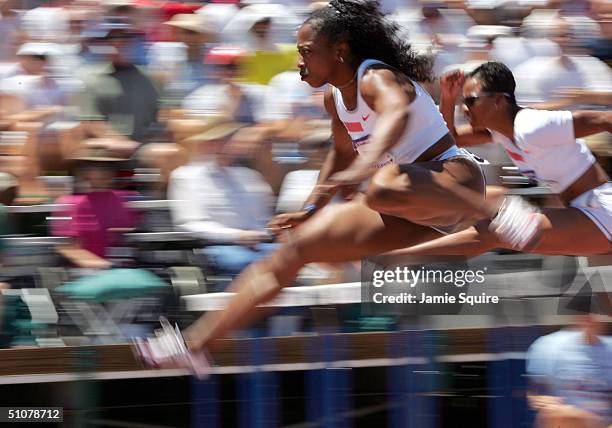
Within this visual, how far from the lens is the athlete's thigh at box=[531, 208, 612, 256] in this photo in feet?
14.4

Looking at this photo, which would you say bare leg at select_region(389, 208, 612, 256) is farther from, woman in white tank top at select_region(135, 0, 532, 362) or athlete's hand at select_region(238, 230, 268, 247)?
athlete's hand at select_region(238, 230, 268, 247)

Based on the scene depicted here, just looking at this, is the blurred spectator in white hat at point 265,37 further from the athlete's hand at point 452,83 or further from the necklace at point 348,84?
the necklace at point 348,84

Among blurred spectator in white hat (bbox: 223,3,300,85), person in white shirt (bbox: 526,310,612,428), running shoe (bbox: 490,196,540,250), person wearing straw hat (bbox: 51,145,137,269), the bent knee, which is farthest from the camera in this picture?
blurred spectator in white hat (bbox: 223,3,300,85)

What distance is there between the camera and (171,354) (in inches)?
164

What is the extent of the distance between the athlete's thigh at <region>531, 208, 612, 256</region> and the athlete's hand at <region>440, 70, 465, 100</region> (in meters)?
0.69

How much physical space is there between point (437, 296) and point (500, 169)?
1.29m

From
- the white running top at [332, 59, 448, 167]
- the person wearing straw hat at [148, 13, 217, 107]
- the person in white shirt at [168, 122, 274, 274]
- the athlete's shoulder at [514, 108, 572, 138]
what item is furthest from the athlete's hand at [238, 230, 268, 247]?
the athlete's shoulder at [514, 108, 572, 138]

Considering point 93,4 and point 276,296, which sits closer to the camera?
point 276,296

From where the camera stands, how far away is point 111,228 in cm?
485

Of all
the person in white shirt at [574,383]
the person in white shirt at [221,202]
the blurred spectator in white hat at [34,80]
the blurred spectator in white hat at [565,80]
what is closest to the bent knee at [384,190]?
the person in white shirt at [574,383]

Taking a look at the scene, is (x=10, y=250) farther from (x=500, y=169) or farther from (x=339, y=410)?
(x=500, y=169)

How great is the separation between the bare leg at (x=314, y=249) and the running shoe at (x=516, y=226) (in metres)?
0.39

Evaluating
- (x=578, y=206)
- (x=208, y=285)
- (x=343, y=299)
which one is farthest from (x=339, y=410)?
(x=578, y=206)

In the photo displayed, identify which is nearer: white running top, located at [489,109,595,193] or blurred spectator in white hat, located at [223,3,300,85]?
white running top, located at [489,109,595,193]
